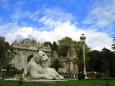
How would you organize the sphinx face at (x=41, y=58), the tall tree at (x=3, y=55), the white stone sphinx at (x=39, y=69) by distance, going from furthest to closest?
1. the tall tree at (x=3, y=55)
2. the sphinx face at (x=41, y=58)
3. the white stone sphinx at (x=39, y=69)

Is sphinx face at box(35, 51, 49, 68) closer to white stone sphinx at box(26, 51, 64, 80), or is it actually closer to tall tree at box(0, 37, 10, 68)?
white stone sphinx at box(26, 51, 64, 80)

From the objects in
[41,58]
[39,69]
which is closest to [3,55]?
[41,58]

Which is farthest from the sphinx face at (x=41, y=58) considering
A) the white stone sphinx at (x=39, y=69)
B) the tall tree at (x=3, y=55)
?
the tall tree at (x=3, y=55)

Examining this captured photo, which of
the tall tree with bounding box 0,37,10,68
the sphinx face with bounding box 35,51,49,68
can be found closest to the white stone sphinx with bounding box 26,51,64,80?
the sphinx face with bounding box 35,51,49,68

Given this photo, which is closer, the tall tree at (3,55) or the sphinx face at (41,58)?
the sphinx face at (41,58)

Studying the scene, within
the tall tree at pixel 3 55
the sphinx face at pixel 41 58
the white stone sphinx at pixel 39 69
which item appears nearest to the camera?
the white stone sphinx at pixel 39 69

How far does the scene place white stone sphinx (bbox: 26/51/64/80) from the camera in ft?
89.7

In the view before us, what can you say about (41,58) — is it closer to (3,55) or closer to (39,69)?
(39,69)

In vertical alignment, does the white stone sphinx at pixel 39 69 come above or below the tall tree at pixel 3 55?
below

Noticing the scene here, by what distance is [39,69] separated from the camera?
27.8 m

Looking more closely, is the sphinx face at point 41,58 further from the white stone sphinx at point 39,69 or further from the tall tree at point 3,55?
the tall tree at point 3,55

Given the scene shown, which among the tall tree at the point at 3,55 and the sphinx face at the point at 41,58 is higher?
the tall tree at the point at 3,55

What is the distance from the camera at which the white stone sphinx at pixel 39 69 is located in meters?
27.3

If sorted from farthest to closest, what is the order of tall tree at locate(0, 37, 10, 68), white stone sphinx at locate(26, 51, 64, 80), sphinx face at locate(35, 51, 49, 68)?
tall tree at locate(0, 37, 10, 68)
sphinx face at locate(35, 51, 49, 68)
white stone sphinx at locate(26, 51, 64, 80)
